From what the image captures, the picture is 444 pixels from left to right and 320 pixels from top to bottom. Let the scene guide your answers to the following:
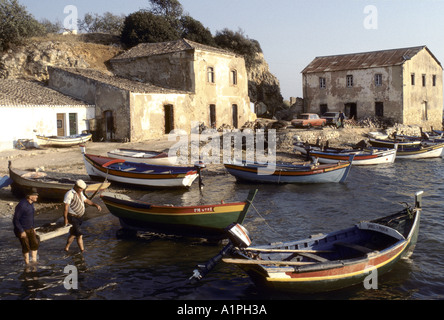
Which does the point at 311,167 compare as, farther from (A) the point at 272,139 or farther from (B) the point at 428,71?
(B) the point at 428,71

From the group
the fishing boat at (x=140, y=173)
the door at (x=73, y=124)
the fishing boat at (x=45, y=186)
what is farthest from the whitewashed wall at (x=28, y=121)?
the fishing boat at (x=45, y=186)

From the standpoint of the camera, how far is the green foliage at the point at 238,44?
158 ft

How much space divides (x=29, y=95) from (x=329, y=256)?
23.1 metres

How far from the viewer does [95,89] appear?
93.8 feet

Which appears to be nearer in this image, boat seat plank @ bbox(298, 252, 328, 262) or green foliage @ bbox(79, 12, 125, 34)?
boat seat plank @ bbox(298, 252, 328, 262)

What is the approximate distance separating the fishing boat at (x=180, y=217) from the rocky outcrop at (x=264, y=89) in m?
36.7

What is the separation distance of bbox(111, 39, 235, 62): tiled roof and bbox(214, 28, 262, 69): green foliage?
13194 mm

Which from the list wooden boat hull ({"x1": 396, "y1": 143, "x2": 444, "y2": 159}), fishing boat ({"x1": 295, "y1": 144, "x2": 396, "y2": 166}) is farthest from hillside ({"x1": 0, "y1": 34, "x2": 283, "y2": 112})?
wooden boat hull ({"x1": 396, "y1": 143, "x2": 444, "y2": 159})

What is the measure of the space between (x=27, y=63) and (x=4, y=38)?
123 inches

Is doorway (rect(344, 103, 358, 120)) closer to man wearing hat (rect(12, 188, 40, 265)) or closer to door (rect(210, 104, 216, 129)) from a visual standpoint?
door (rect(210, 104, 216, 129))

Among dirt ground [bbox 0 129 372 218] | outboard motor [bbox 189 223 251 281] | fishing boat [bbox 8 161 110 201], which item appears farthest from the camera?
dirt ground [bbox 0 129 372 218]

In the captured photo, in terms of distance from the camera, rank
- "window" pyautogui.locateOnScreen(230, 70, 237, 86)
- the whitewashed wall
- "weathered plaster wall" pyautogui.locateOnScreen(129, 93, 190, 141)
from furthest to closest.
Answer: "window" pyautogui.locateOnScreen(230, 70, 237, 86), "weathered plaster wall" pyautogui.locateOnScreen(129, 93, 190, 141), the whitewashed wall

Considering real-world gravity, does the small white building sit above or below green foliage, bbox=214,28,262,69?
below

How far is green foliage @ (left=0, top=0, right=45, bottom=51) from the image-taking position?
3434cm
